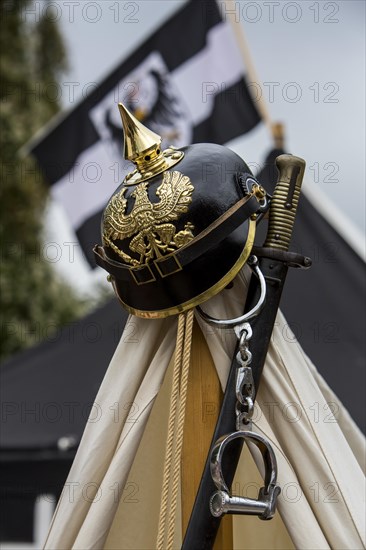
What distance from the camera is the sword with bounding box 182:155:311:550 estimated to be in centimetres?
104

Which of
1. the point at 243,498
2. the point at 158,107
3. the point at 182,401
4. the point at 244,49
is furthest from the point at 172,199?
the point at 158,107

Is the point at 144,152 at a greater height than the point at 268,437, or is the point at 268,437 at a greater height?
the point at 144,152

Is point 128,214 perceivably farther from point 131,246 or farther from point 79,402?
point 79,402

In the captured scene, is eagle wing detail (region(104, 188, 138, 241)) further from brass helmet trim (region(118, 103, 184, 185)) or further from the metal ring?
the metal ring

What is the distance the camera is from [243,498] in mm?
1027

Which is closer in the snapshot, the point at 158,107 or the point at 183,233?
→ the point at 183,233

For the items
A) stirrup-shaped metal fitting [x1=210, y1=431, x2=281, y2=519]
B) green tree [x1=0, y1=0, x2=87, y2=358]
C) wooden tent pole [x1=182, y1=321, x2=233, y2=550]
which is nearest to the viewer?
stirrup-shaped metal fitting [x1=210, y1=431, x2=281, y2=519]

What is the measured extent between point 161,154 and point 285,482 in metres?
0.50

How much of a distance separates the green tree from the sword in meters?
6.03

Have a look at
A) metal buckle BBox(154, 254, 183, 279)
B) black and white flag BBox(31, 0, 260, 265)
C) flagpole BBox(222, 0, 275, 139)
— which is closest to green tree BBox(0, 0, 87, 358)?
black and white flag BBox(31, 0, 260, 265)

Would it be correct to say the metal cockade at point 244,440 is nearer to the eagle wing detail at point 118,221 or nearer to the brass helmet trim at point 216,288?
the brass helmet trim at point 216,288

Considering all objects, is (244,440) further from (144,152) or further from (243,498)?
(144,152)

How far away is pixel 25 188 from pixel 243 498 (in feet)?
23.7

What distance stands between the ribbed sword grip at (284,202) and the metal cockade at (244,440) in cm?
7
